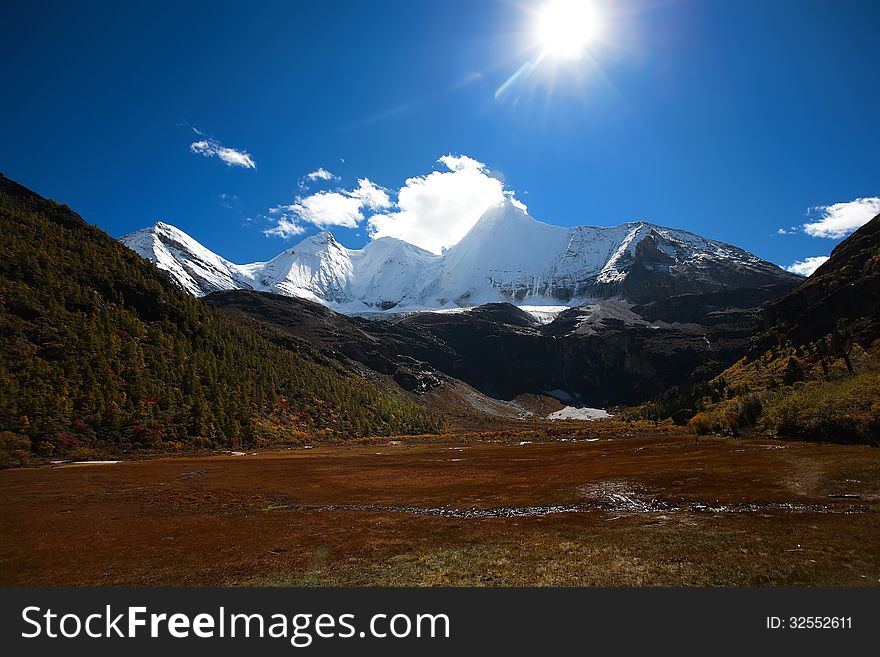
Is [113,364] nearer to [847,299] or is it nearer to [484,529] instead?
[484,529]

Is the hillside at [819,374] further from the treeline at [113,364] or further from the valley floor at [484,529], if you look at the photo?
the treeline at [113,364]

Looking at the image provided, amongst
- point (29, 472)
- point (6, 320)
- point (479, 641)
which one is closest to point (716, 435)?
point (479, 641)

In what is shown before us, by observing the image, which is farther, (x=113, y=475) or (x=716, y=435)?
(x=716, y=435)

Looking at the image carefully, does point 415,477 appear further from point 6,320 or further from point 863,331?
point 863,331

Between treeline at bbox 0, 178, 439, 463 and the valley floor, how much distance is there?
51385mm

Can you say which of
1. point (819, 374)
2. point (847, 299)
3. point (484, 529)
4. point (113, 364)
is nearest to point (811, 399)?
point (819, 374)

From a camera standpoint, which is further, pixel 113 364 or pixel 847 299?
pixel 847 299

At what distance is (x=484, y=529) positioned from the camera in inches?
1180

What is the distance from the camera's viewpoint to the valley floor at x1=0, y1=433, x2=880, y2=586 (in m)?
20.0

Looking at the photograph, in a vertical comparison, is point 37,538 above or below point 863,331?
below

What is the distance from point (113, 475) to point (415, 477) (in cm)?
4362

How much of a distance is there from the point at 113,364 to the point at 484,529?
128 metres

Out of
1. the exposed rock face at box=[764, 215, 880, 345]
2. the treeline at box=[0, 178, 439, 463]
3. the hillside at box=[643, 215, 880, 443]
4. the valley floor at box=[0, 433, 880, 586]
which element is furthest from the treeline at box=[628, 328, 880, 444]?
the treeline at box=[0, 178, 439, 463]

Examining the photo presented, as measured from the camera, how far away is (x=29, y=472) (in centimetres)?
6481
